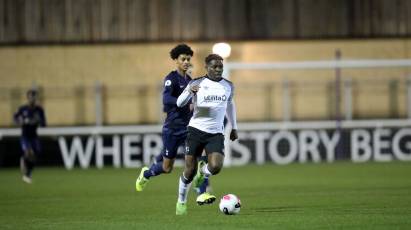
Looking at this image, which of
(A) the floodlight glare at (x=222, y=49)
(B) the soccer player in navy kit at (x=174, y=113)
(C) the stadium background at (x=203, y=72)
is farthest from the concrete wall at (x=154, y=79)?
(B) the soccer player in navy kit at (x=174, y=113)

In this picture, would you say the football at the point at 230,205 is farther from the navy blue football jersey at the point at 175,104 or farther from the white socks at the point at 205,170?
the navy blue football jersey at the point at 175,104

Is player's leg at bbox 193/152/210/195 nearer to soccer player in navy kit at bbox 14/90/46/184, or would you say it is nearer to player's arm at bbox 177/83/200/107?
player's arm at bbox 177/83/200/107

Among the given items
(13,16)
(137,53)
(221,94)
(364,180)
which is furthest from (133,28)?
(221,94)

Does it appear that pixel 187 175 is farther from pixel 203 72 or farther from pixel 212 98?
pixel 203 72

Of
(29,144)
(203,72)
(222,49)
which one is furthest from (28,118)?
(203,72)

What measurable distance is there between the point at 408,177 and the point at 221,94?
860cm

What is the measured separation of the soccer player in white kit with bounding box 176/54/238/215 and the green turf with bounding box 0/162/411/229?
1.93 ft

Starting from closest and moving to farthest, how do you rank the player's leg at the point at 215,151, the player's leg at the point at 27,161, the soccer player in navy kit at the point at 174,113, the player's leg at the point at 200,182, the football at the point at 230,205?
1. the football at the point at 230,205
2. the player's leg at the point at 215,151
3. the player's leg at the point at 200,182
4. the soccer player in navy kit at the point at 174,113
5. the player's leg at the point at 27,161

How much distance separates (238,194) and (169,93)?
3514 mm

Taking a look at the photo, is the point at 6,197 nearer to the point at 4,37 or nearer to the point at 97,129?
the point at 97,129

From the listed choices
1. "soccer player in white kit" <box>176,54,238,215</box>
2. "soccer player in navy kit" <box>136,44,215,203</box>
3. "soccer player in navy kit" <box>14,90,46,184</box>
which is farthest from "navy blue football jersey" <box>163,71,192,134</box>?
"soccer player in navy kit" <box>14,90,46,184</box>

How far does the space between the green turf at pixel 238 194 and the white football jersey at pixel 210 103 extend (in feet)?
3.72

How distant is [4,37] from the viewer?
30.5 metres

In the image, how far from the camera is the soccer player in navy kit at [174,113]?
13.8m
